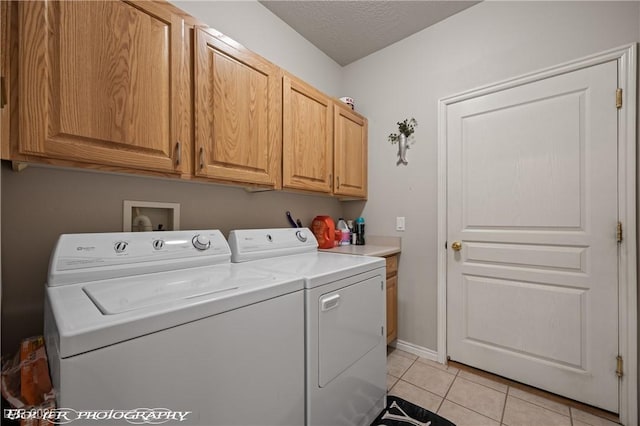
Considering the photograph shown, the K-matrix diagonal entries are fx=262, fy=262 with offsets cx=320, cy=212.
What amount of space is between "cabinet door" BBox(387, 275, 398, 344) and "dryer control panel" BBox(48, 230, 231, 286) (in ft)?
4.60

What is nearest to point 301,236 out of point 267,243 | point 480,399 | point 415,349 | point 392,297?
point 267,243

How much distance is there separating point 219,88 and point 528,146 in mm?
1969

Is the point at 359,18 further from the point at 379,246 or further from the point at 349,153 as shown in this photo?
the point at 379,246

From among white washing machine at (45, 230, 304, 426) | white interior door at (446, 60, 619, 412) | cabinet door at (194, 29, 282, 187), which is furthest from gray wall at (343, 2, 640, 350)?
white washing machine at (45, 230, 304, 426)

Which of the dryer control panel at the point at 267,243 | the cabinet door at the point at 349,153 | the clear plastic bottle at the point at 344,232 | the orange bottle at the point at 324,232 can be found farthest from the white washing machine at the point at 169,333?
the clear plastic bottle at the point at 344,232

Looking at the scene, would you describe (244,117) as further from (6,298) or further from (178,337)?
(6,298)

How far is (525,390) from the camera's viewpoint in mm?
1751

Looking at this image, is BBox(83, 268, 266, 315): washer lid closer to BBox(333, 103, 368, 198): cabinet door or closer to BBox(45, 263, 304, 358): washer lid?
BBox(45, 263, 304, 358): washer lid

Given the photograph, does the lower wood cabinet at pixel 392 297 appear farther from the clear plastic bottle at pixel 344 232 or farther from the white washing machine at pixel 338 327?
the white washing machine at pixel 338 327

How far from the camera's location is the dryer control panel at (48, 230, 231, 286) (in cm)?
95

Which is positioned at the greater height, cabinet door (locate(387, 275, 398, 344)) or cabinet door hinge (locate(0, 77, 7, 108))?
cabinet door hinge (locate(0, 77, 7, 108))

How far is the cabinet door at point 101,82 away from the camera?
89cm

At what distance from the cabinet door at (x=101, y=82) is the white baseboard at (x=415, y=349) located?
222 cm

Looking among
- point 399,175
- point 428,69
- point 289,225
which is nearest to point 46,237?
point 289,225
